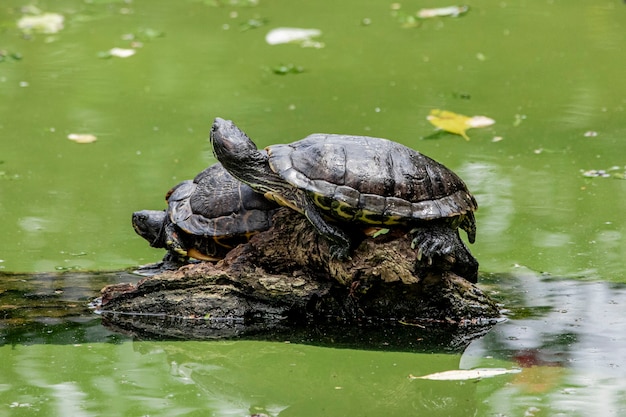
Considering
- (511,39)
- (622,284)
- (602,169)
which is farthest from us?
(511,39)

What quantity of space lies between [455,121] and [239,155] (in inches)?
102

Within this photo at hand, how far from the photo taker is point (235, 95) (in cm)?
670

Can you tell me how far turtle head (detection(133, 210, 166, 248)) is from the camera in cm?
425

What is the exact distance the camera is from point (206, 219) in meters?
4.00

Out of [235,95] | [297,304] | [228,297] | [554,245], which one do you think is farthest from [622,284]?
[235,95]

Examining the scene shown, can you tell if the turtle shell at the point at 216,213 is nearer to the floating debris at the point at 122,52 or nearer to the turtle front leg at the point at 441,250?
the turtle front leg at the point at 441,250

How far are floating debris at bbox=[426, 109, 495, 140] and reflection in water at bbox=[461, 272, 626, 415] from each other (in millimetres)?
1989

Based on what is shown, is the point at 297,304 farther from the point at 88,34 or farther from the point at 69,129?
the point at 88,34

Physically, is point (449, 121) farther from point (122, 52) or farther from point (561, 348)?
point (122, 52)

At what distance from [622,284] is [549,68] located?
3508mm

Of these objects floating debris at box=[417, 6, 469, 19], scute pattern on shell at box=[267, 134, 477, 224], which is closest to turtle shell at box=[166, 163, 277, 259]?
scute pattern on shell at box=[267, 134, 477, 224]

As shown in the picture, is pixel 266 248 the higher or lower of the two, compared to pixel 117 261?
higher

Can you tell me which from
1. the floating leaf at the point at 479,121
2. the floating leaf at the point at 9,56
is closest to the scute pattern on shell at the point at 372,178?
the floating leaf at the point at 479,121

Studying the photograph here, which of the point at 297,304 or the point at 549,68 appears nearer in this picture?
the point at 297,304
